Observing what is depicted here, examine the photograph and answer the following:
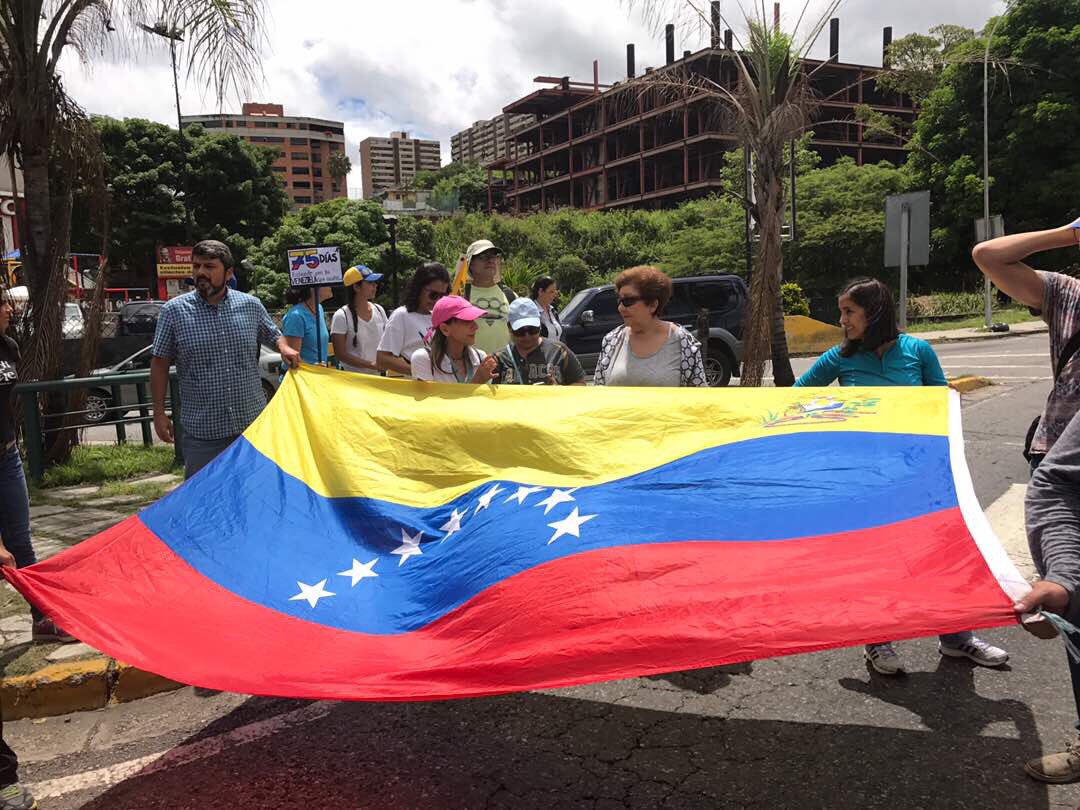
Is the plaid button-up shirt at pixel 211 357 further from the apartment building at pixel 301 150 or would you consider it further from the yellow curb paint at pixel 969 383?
the apartment building at pixel 301 150

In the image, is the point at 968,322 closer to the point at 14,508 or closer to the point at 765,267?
the point at 765,267

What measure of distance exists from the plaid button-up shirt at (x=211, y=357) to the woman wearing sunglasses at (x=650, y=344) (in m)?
1.96

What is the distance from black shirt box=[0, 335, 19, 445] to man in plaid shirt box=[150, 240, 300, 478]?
69 cm

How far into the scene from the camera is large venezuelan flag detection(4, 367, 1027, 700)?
2451mm

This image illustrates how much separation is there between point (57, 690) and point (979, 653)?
4.40 meters

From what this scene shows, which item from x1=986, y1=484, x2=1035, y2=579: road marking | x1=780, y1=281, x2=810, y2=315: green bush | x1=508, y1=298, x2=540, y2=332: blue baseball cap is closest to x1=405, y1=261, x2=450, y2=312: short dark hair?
x1=508, y1=298, x2=540, y2=332: blue baseball cap

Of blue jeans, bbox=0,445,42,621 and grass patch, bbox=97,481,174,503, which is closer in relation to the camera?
blue jeans, bbox=0,445,42,621

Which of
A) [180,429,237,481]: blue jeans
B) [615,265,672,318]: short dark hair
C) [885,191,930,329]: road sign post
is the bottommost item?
[180,429,237,481]: blue jeans

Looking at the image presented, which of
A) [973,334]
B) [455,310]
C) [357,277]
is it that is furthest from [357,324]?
[973,334]

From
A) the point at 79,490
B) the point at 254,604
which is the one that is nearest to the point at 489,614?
the point at 254,604

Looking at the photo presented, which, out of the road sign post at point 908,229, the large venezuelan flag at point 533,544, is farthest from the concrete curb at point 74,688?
the road sign post at point 908,229

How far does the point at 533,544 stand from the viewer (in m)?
3.16

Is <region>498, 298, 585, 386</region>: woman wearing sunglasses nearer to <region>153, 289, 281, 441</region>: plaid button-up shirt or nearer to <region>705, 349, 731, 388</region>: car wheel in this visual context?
<region>153, 289, 281, 441</region>: plaid button-up shirt

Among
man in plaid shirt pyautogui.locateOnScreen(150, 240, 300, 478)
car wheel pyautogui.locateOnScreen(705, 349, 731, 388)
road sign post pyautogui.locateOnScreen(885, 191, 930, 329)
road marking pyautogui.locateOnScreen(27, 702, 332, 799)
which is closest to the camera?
road marking pyautogui.locateOnScreen(27, 702, 332, 799)
